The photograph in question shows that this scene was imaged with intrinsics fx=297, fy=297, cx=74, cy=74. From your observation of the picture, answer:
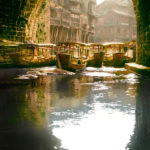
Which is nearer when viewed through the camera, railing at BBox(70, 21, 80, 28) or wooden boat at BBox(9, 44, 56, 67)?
wooden boat at BBox(9, 44, 56, 67)

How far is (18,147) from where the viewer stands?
3289mm

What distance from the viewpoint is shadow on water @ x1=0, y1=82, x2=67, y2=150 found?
338cm

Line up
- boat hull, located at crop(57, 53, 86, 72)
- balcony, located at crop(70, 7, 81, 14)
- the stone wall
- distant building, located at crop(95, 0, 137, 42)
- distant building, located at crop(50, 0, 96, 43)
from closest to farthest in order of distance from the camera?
boat hull, located at crop(57, 53, 86, 72)
the stone wall
distant building, located at crop(50, 0, 96, 43)
balcony, located at crop(70, 7, 81, 14)
distant building, located at crop(95, 0, 137, 42)

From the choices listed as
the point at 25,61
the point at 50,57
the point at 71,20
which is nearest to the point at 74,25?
the point at 71,20

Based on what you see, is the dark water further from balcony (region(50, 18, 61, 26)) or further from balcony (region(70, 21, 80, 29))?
balcony (region(70, 21, 80, 29))

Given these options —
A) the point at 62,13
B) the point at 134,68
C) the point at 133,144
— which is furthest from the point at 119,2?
the point at 133,144

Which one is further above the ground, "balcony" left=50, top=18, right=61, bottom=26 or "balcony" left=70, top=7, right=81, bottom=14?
"balcony" left=70, top=7, right=81, bottom=14

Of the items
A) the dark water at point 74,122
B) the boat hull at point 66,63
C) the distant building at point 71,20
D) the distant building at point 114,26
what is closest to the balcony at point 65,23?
the distant building at point 71,20

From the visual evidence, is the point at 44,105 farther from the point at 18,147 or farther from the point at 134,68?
the point at 134,68

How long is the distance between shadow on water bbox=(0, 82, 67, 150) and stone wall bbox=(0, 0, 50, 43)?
14167 mm

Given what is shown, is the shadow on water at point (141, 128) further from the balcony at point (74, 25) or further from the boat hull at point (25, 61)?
the balcony at point (74, 25)

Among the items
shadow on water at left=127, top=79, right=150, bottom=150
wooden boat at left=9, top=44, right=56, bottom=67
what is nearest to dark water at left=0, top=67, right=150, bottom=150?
shadow on water at left=127, top=79, right=150, bottom=150

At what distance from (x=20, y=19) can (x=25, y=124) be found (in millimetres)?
17264

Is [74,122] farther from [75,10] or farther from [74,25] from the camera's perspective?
[75,10]
